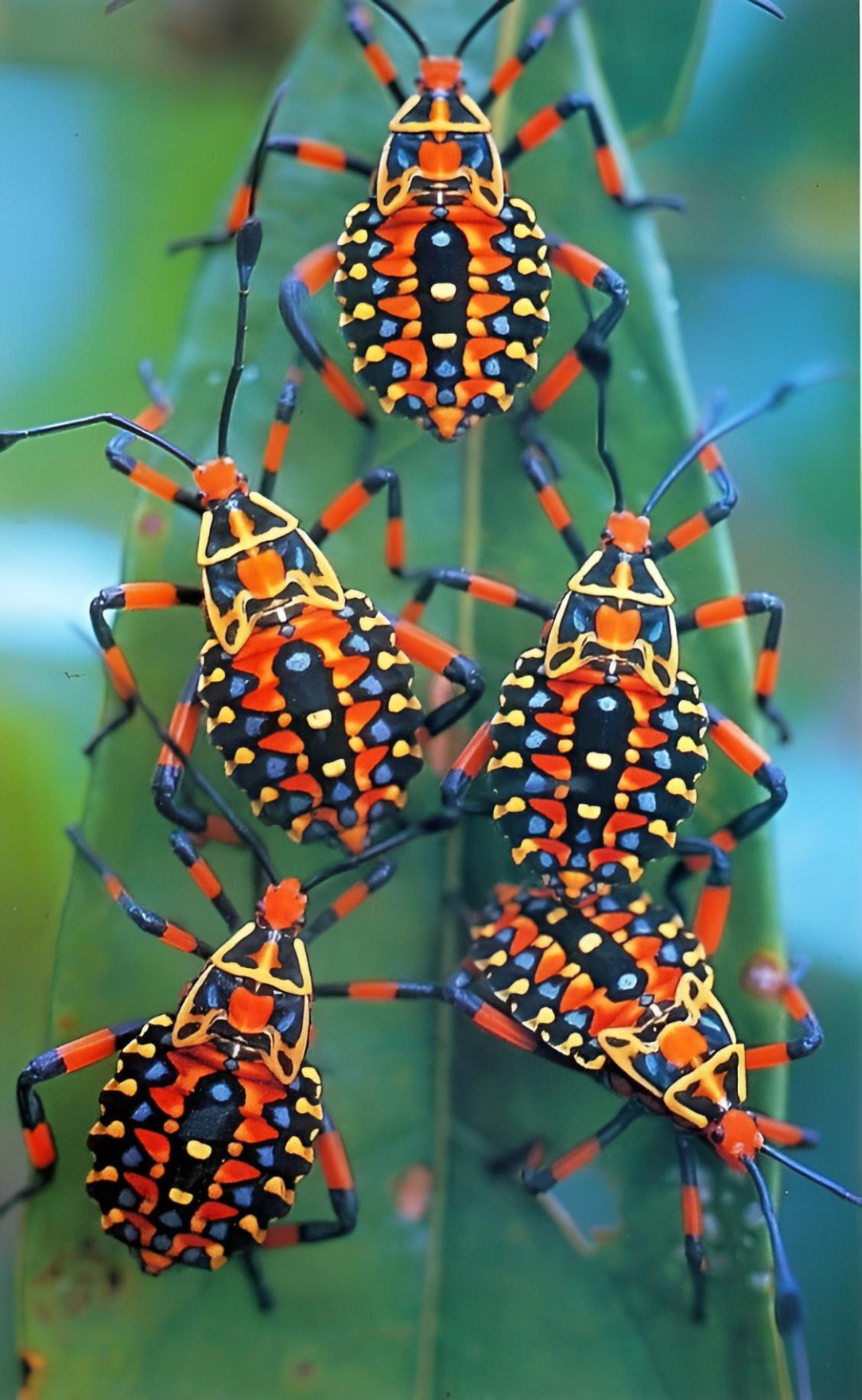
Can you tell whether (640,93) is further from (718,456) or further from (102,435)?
(102,435)

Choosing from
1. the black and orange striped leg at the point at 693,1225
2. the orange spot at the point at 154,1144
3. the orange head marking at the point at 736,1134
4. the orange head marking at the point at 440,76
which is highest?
the orange head marking at the point at 440,76

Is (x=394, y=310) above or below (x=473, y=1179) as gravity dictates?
above

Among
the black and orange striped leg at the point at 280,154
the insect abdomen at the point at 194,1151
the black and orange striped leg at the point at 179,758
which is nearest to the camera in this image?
the insect abdomen at the point at 194,1151

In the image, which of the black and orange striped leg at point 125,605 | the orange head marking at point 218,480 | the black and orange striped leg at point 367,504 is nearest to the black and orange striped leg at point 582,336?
the black and orange striped leg at point 367,504

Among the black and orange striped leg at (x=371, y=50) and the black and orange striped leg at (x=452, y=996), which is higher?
the black and orange striped leg at (x=371, y=50)

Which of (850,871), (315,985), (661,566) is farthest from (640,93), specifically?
(315,985)

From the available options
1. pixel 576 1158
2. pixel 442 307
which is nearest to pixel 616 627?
pixel 442 307

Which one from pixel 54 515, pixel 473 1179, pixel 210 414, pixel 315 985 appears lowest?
pixel 473 1179

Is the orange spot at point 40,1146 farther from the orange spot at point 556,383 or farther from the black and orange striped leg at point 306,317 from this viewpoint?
the orange spot at point 556,383
